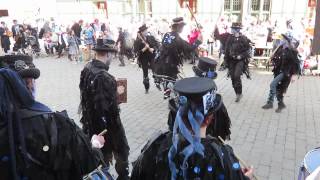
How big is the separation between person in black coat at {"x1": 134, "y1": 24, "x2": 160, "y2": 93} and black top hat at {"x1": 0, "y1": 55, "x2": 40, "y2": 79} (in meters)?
6.52

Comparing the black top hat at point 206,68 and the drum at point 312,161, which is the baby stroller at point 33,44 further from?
the drum at point 312,161

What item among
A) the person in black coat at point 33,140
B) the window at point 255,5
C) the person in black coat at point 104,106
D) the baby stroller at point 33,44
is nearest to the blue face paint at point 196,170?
the person in black coat at point 33,140

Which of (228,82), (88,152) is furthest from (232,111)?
(88,152)

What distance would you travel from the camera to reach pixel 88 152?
6.98ft

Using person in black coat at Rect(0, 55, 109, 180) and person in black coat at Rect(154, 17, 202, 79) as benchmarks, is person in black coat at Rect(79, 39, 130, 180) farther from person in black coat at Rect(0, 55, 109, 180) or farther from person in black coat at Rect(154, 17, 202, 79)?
person in black coat at Rect(154, 17, 202, 79)

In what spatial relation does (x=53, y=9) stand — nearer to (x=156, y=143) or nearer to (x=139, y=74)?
(x=139, y=74)

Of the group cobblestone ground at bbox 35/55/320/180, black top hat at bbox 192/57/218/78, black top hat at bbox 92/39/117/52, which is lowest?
cobblestone ground at bbox 35/55/320/180

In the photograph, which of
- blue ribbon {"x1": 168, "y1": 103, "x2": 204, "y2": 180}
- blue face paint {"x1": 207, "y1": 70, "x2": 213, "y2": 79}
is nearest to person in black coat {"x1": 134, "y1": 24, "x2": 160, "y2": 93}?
blue face paint {"x1": 207, "y1": 70, "x2": 213, "y2": 79}

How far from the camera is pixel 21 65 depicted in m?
2.52

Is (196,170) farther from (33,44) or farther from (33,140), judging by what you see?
(33,44)

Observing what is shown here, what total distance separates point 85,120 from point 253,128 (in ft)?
12.2

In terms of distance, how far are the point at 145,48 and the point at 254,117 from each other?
3.52m

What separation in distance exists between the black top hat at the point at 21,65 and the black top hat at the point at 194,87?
1.05 m

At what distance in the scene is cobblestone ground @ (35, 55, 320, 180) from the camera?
534cm
